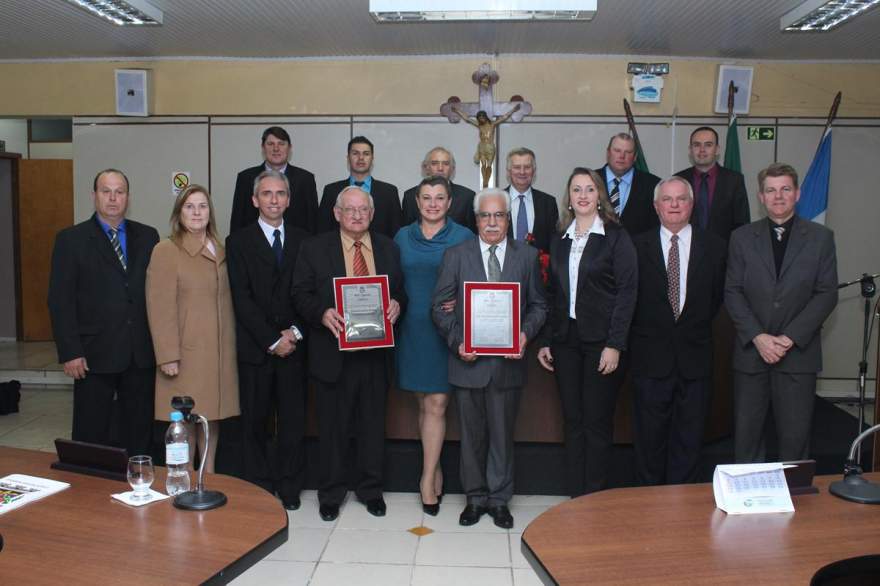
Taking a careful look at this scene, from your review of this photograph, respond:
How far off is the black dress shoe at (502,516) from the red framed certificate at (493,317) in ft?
2.80

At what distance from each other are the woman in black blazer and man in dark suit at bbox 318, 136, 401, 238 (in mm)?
1506

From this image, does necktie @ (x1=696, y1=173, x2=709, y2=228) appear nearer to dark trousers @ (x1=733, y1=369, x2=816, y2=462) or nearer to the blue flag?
dark trousers @ (x1=733, y1=369, x2=816, y2=462)

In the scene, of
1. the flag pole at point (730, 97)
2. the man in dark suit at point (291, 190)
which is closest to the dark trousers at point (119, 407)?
the man in dark suit at point (291, 190)

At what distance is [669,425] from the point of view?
4.01 m

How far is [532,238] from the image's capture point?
4.89m

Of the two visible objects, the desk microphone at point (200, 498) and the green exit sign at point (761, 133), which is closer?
the desk microphone at point (200, 498)

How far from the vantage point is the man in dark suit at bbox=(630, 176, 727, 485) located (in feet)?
12.7

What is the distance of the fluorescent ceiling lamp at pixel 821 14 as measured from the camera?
504cm

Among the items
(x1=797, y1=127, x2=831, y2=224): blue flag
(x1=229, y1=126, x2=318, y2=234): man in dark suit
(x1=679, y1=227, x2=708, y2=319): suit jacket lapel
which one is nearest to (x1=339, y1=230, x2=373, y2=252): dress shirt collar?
(x1=229, y1=126, x2=318, y2=234): man in dark suit

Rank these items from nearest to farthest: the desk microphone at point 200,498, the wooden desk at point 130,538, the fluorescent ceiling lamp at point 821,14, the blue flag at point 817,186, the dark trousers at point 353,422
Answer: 1. the wooden desk at point 130,538
2. the desk microphone at point 200,498
3. the dark trousers at point 353,422
4. the fluorescent ceiling lamp at point 821,14
5. the blue flag at point 817,186

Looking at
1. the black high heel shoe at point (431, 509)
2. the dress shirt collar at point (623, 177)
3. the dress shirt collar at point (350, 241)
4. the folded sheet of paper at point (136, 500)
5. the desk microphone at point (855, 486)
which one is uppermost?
the dress shirt collar at point (623, 177)

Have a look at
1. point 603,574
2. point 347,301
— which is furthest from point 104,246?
point 603,574

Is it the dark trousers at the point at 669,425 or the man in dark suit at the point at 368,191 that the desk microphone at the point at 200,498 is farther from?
Result: the man in dark suit at the point at 368,191

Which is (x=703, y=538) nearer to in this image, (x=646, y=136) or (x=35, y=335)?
(x=646, y=136)
